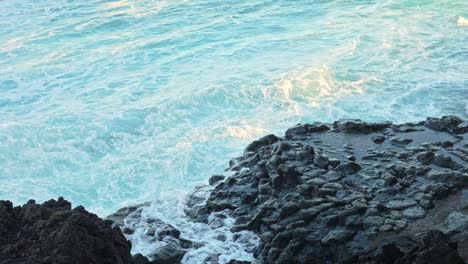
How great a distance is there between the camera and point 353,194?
6.36 m

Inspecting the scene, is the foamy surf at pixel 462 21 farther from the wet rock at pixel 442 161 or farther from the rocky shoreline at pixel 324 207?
the wet rock at pixel 442 161

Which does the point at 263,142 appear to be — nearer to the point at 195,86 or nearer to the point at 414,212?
the point at 414,212

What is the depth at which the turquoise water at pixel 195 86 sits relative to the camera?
10.0m

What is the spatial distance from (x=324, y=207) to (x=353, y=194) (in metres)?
0.42

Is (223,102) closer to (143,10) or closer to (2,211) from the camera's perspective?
(2,211)

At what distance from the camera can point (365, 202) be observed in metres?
6.14

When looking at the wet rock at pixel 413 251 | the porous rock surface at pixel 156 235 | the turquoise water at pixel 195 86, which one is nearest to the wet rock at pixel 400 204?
the wet rock at pixel 413 251

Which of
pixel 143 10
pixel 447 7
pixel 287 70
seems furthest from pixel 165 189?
pixel 143 10

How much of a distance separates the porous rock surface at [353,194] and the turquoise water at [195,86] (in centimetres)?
175

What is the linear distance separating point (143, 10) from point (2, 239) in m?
20.9

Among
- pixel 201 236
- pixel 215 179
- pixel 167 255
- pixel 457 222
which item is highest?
pixel 457 222

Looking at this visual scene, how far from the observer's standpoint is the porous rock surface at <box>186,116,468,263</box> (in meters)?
5.49

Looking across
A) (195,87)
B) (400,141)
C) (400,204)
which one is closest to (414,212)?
(400,204)

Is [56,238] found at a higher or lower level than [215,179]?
higher
